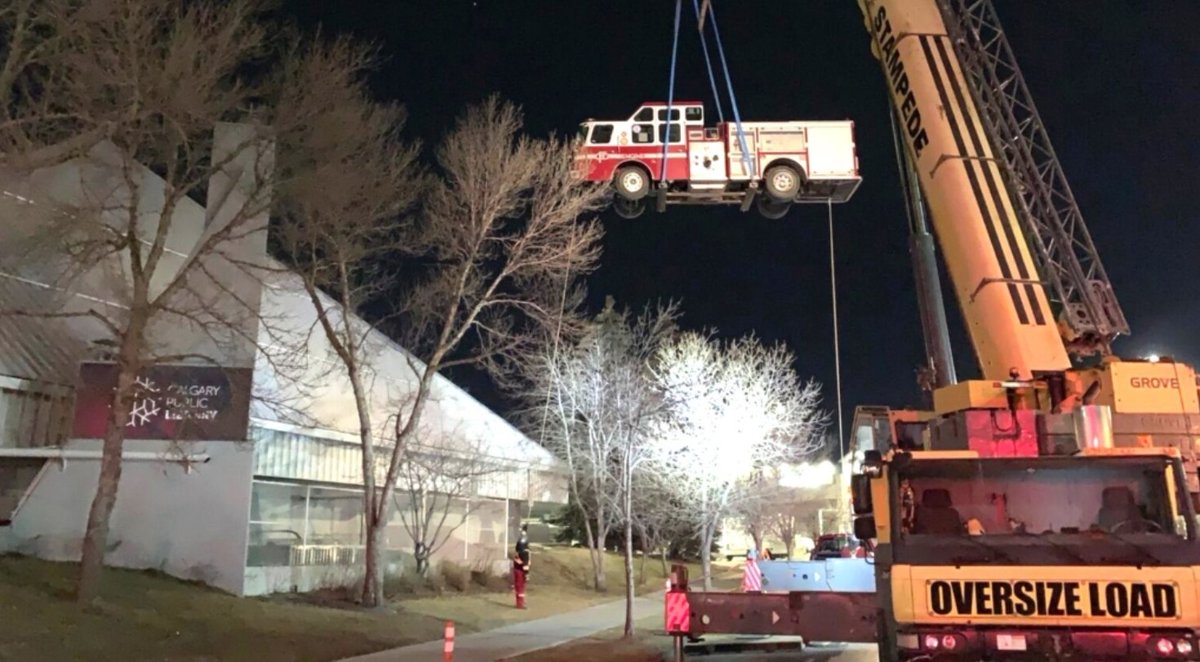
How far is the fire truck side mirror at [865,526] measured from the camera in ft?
23.6

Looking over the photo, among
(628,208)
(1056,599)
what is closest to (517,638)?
(628,208)

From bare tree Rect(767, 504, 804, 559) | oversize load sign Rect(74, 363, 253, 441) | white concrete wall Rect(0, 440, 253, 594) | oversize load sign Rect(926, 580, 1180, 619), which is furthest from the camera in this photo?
bare tree Rect(767, 504, 804, 559)

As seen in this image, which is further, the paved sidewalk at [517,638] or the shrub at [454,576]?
the shrub at [454,576]

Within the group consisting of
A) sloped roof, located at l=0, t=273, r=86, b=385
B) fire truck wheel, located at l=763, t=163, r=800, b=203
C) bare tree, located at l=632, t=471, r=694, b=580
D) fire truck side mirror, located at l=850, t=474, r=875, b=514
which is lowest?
fire truck side mirror, located at l=850, t=474, r=875, b=514

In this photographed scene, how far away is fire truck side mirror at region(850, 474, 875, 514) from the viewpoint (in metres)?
7.20

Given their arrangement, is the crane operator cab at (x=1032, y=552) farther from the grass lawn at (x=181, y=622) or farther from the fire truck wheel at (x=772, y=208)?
the fire truck wheel at (x=772, y=208)

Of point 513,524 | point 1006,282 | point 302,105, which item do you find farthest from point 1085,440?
point 513,524

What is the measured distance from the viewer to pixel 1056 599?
6422mm

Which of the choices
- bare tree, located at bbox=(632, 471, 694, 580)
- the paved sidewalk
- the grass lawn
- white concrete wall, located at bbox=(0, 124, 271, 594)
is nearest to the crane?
the paved sidewalk

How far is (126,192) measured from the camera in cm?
1802

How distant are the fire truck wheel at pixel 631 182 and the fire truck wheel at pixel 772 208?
2.16 meters

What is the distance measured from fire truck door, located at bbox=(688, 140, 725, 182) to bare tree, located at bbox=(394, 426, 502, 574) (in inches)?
415

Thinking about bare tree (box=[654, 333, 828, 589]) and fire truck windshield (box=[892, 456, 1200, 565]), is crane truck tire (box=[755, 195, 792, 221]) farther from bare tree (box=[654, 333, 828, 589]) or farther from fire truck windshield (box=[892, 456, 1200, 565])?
fire truck windshield (box=[892, 456, 1200, 565])

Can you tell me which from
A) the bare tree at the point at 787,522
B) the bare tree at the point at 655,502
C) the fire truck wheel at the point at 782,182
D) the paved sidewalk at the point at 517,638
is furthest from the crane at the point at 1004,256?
the bare tree at the point at 787,522
